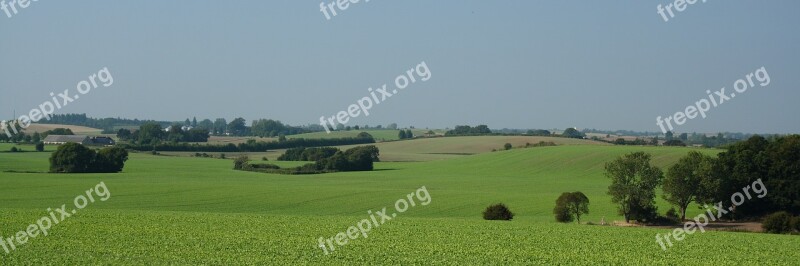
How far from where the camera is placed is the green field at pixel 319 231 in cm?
2472

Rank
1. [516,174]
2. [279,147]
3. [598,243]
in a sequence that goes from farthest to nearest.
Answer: [279,147], [516,174], [598,243]

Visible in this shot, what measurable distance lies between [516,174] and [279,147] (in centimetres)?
A: 5561

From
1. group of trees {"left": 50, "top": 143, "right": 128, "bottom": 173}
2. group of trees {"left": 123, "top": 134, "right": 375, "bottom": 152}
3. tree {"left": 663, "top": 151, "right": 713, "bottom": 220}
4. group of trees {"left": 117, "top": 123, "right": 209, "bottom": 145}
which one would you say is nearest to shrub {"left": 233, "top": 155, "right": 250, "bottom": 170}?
group of trees {"left": 50, "top": 143, "right": 128, "bottom": 173}

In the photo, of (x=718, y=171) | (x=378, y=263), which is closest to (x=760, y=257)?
(x=378, y=263)

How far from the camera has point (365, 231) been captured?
32469mm

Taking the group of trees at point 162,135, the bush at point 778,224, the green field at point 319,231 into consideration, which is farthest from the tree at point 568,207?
the group of trees at point 162,135

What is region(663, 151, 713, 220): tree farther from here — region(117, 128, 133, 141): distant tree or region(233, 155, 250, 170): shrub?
region(117, 128, 133, 141): distant tree

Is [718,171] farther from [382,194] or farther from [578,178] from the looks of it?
[578,178]

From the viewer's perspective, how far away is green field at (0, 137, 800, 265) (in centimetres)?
2472

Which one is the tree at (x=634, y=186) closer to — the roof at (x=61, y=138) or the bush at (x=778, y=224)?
the bush at (x=778, y=224)

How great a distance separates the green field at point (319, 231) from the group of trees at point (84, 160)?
11.0 meters

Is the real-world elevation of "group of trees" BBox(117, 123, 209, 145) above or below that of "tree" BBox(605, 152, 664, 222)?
above

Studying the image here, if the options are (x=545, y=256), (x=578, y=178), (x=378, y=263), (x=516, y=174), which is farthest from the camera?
(x=516, y=174)

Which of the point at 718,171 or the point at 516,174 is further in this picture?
the point at 516,174
